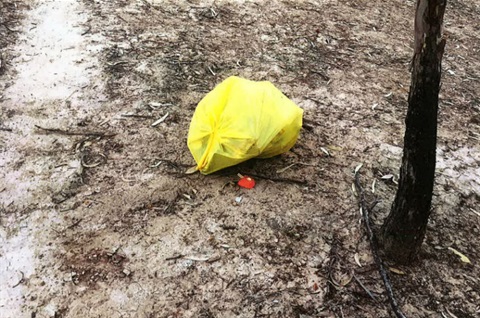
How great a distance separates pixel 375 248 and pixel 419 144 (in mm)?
667

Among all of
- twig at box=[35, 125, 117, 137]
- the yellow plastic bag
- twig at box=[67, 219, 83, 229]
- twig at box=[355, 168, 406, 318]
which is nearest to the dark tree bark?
twig at box=[355, 168, 406, 318]

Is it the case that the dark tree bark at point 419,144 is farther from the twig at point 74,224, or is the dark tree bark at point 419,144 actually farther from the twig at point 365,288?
the twig at point 74,224

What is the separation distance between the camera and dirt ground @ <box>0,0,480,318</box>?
97.0 inches

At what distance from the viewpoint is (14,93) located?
3.88 meters

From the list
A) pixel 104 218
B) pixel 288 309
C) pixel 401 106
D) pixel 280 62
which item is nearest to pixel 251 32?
pixel 280 62

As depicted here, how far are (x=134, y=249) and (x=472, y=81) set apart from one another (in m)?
3.77

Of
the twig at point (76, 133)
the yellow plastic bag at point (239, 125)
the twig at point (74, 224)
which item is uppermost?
the yellow plastic bag at point (239, 125)

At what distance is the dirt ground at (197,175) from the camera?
97.0 inches

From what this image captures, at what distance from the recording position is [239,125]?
9.64 ft

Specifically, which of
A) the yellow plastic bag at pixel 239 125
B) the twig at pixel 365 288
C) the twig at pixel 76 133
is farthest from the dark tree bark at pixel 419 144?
the twig at pixel 76 133

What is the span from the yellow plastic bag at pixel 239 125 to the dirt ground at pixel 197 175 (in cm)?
19

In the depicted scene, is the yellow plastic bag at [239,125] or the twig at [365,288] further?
the yellow plastic bag at [239,125]

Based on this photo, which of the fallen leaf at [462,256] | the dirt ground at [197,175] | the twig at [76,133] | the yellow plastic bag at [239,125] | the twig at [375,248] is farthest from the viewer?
the twig at [76,133]

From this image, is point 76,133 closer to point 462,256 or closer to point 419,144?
point 419,144
